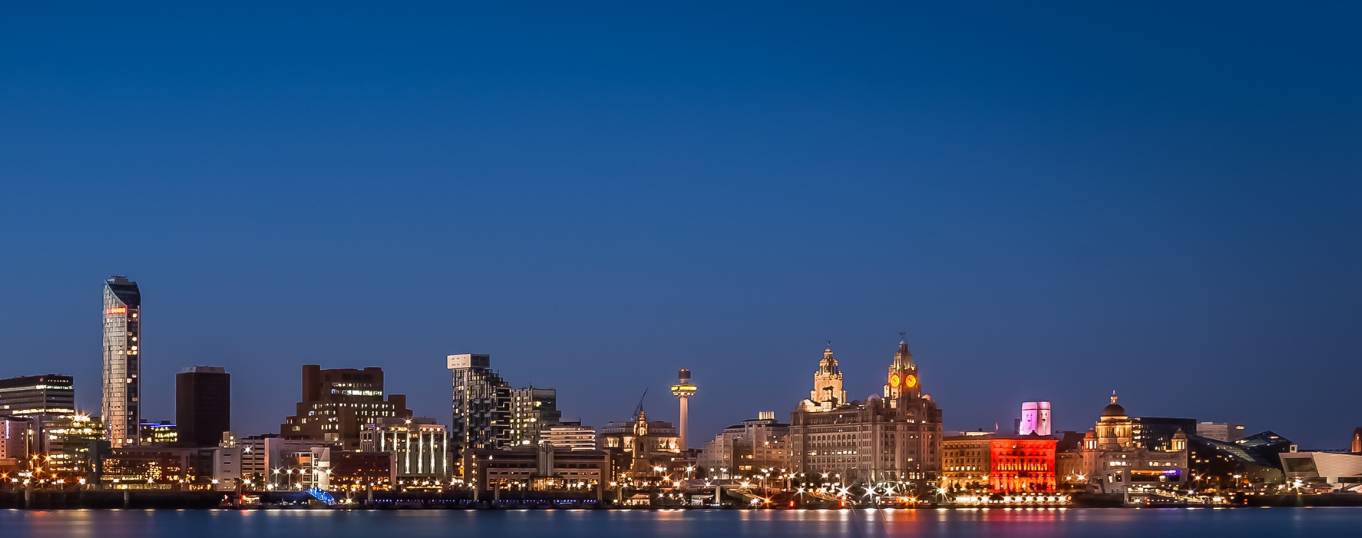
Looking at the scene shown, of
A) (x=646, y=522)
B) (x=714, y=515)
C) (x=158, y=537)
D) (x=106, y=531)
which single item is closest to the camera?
(x=158, y=537)

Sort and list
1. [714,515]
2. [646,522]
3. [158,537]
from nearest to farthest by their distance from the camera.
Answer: [158,537] → [646,522] → [714,515]

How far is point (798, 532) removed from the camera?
148 meters

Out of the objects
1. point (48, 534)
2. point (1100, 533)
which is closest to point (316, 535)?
point (48, 534)

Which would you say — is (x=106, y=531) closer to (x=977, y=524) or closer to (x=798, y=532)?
(x=798, y=532)

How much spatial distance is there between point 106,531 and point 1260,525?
98.9m

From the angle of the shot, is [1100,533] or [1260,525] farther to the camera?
[1260,525]

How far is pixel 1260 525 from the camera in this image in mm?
170875

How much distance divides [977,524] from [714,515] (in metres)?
34.4

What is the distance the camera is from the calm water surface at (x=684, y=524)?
14925 centimetres

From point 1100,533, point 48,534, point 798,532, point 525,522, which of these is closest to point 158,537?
point 48,534

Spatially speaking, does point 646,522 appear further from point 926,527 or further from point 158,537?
point 158,537

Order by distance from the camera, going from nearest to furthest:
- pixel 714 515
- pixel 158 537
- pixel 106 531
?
pixel 158 537, pixel 106 531, pixel 714 515

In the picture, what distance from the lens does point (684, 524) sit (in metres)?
165

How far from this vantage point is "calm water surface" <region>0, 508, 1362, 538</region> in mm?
149250
